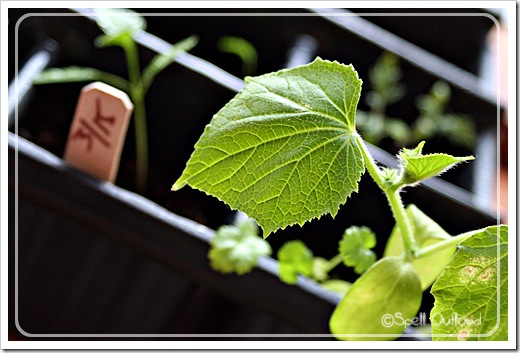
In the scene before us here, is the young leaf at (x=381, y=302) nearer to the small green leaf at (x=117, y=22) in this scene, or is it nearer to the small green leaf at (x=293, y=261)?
the small green leaf at (x=293, y=261)

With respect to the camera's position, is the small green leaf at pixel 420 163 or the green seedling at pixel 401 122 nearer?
the small green leaf at pixel 420 163

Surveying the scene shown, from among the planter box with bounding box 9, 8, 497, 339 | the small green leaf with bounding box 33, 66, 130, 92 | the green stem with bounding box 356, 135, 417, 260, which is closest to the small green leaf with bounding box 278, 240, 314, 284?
the planter box with bounding box 9, 8, 497, 339

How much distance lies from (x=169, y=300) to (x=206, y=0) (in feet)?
0.75

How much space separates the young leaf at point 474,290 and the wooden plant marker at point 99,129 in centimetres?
25

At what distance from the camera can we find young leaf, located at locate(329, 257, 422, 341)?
0.37m

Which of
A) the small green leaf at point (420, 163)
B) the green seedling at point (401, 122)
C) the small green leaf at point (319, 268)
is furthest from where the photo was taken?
the green seedling at point (401, 122)

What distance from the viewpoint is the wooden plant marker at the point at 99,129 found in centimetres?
47

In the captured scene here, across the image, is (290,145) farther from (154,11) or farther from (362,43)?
(362,43)

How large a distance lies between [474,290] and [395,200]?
0.20 feet

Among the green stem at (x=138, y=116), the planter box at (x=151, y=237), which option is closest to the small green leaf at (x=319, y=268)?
the planter box at (x=151, y=237)

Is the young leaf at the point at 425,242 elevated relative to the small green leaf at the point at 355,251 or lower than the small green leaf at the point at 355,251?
elevated

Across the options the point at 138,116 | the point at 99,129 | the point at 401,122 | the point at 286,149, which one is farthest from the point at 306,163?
the point at 401,122

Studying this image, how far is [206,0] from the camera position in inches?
19.1

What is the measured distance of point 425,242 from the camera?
0.40 metres
